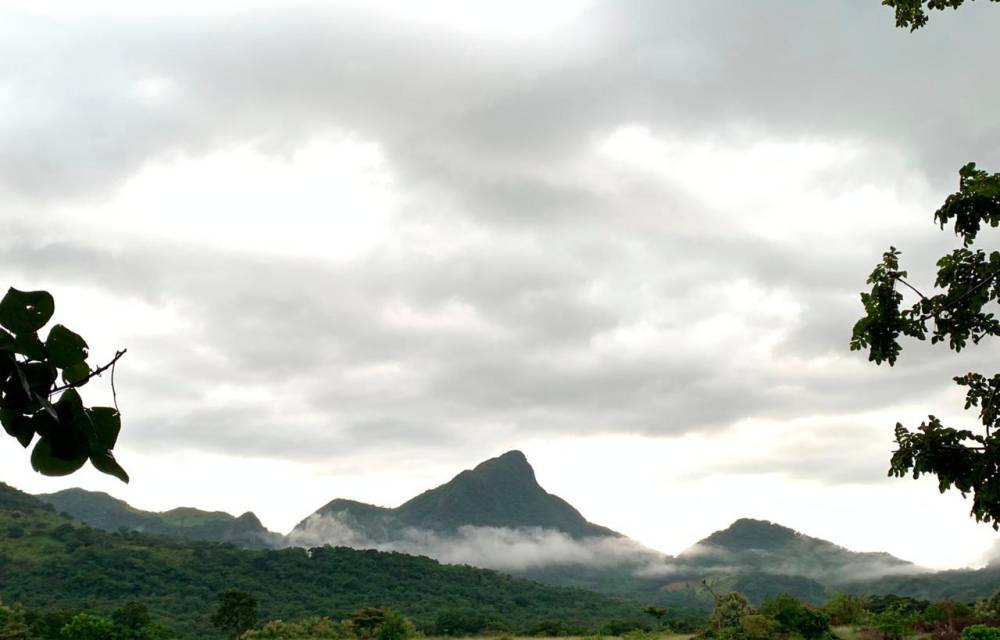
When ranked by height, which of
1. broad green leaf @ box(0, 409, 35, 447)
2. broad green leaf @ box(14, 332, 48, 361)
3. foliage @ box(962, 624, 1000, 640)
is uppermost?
broad green leaf @ box(14, 332, 48, 361)

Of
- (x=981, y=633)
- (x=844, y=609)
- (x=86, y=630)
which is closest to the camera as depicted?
(x=981, y=633)

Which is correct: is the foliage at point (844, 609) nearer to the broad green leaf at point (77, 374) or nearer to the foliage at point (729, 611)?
the foliage at point (729, 611)

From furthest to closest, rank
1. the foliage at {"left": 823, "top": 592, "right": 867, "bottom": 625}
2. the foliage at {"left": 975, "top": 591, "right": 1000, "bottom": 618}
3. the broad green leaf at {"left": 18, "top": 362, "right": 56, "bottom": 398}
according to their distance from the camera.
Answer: the foliage at {"left": 823, "top": 592, "right": 867, "bottom": 625} → the foliage at {"left": 975, "top": 591, "right": 1000, "bottom": 618} → the broad green leaf at {"left": 18, "top": 362, "right": 56, "bottom": 398}

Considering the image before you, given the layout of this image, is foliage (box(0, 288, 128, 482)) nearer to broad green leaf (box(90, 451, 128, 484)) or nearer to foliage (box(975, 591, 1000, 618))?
broad green leaf (box(90, 451, 128, 484))

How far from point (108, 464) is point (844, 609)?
4985 centimetres

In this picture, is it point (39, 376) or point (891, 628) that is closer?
point (39, 376)

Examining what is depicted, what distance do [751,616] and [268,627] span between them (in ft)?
113

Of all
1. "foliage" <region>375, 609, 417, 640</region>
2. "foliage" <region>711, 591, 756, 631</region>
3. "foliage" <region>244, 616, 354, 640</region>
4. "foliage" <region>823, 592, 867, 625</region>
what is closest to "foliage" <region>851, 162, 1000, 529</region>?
"foliage" <region>711, 591, 756, 631</region>

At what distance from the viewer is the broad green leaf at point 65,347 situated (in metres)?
1.76

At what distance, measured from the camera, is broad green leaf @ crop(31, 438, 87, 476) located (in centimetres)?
186

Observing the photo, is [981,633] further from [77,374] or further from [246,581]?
[246,581]

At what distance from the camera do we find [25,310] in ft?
5.58

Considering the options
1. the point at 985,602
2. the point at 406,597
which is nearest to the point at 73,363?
the point at 985,602

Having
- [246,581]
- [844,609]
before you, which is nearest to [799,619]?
[844,609]
